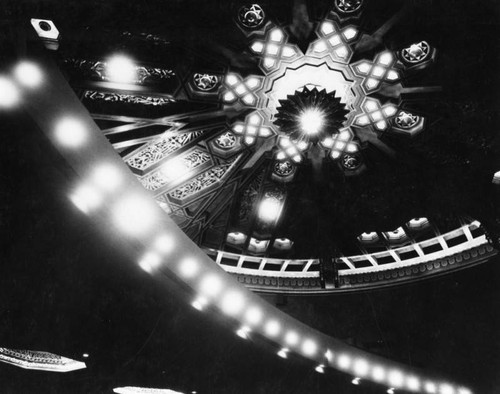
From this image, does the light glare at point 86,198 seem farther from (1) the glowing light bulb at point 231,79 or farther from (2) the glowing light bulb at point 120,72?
(1) the glowing light bulb at point 231,79

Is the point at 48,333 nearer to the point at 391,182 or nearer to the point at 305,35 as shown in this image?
the point at 305,35

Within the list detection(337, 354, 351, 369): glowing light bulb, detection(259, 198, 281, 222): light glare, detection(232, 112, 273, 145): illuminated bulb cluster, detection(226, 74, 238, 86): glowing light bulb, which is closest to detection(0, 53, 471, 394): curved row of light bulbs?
detection(337, 354, 351, 369): glowing light bulb

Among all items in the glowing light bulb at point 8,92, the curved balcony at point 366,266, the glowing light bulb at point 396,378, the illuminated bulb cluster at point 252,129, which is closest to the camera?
the glowing light bulb at point 8,92

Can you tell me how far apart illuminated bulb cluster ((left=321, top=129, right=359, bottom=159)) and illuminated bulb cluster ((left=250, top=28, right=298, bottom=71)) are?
10.2 feet

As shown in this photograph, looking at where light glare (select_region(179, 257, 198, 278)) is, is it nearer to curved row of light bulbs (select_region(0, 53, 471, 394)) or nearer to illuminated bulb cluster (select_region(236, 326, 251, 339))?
curved row of light bulbs (select_region(0, 53, 471, 394))

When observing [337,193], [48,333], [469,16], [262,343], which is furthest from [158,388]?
[469,16]

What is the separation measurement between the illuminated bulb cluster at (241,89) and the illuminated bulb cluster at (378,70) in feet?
9.39

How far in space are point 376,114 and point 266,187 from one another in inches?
175

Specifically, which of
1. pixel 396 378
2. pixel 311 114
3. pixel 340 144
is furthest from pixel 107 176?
pixel 340 144

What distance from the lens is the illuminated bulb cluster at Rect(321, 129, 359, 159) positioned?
11.9 meters

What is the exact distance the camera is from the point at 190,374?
455 inches

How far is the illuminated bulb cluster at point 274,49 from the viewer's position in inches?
374

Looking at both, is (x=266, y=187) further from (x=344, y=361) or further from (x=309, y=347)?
(x=309, y=347)

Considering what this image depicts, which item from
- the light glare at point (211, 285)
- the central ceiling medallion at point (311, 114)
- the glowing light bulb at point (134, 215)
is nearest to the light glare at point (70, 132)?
the glowing light bulb at point (134, 215)
